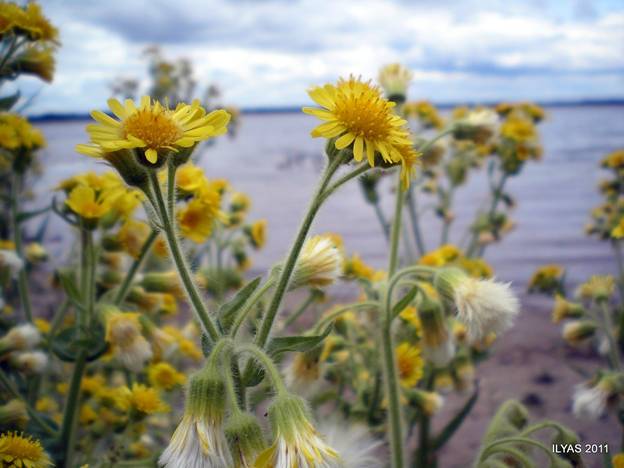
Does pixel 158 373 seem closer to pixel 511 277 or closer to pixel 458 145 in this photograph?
pixel 458 145

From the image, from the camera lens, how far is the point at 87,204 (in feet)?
4.69

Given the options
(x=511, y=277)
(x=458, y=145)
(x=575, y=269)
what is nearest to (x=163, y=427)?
(x=458, y=145)

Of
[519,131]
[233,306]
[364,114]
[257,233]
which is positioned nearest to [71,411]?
[233,306]

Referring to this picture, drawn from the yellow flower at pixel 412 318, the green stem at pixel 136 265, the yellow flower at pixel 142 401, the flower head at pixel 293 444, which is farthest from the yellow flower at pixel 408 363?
the flower head at pixel 293 444

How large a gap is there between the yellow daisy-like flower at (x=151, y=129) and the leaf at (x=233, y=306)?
0.29 meters

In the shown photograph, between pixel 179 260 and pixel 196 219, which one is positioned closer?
pixel 179 260

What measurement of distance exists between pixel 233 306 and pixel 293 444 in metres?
0.30

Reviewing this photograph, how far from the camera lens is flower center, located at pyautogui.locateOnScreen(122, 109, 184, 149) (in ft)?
3.04

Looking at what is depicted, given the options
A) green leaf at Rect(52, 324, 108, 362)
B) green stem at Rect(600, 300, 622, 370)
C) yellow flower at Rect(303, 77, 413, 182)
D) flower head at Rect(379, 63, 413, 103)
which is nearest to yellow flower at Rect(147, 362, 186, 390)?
green leaf at Rect(52, 324, 108, 362)

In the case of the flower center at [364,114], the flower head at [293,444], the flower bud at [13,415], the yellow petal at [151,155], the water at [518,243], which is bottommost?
the water at [518,243]

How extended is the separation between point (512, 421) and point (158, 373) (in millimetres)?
1065

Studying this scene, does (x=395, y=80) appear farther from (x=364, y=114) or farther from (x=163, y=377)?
(x=163, y=377)

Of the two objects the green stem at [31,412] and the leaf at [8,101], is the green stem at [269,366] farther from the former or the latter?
the leaf at [8,101]

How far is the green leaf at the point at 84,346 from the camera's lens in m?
1.38
